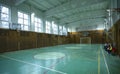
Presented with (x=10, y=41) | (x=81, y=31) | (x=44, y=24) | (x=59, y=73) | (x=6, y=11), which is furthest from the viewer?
(x=81, y=31)

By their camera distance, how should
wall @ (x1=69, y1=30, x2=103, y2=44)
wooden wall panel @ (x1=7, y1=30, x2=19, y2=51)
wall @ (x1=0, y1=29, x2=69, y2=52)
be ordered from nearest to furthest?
wall @ (x1=0, y1=29, x2=69, y2=52)
wooden wall panel @ (x1=7, y1=30, x2=19, y2=51)
wall @ (x1=69, y1=30, x2=103, y2=44)

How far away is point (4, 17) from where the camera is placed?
13.1m

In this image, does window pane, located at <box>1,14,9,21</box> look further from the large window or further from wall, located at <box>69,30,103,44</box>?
wall, located at <box>69,30,103,44</box>

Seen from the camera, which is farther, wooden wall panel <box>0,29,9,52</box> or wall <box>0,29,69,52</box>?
wall <box>0,29,69,52</box>

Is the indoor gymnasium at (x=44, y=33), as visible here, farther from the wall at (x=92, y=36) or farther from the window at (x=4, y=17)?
the wall at (x=92, y=36)

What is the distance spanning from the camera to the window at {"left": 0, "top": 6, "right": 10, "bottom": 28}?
12.8 metres

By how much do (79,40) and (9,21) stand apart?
936 inches

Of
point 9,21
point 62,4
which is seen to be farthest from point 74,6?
point 9,21

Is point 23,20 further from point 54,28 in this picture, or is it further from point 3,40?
point 54,28

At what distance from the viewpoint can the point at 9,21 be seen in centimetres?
1363

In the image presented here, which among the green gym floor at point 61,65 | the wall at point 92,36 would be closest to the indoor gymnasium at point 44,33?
the green gym floor at point 61,65

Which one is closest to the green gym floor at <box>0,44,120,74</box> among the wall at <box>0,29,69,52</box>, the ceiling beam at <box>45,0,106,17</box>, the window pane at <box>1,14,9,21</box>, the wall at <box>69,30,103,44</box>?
the wall at <box>0,29,69,52</box>

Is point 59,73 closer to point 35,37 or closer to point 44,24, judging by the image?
point 35,37

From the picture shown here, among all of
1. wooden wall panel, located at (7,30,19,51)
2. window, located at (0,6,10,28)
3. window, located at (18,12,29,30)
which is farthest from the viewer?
window, located at (18,12,29,30)
